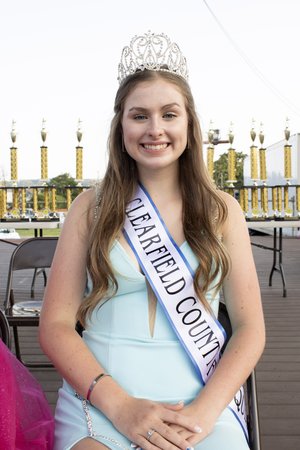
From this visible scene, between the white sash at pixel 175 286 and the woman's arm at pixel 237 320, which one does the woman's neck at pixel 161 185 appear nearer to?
the white sash at pixel 175 286

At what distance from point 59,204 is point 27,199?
29.6 inches

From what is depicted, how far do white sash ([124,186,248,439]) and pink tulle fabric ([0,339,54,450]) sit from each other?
1.11 ft

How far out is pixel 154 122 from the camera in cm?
146

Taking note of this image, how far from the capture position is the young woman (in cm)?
125

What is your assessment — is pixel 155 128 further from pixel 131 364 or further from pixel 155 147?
pixel 131 364

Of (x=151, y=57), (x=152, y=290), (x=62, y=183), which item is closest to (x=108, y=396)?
(x=152, y=290)

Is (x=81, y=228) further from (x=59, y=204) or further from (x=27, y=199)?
(x=59, y=204)

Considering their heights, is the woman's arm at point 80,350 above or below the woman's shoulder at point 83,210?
below

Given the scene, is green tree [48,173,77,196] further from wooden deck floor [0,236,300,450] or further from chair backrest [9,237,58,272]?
chair backrest [9,237,58,272]

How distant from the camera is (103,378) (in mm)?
1293

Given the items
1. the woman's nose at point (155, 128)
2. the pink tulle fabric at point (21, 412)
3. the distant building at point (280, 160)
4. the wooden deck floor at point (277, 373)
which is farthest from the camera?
the distant building at point (280, 160)

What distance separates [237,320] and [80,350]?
0.39 metres

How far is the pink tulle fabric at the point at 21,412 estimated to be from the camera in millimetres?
1062

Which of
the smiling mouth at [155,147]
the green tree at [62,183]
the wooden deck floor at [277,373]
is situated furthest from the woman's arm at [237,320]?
the green tree at [62,183]
